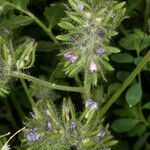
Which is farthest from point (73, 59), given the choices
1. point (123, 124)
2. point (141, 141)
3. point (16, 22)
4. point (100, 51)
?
point (141, 141)

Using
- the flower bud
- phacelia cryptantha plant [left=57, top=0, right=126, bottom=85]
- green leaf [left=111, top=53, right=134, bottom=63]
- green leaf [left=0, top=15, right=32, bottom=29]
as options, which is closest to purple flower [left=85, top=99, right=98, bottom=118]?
phacelia cryptantha plant [left=57, top=0, right=126, bottom=85]

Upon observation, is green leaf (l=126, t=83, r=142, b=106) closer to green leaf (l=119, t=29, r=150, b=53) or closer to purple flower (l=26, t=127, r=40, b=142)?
green leaf (l=119, t=29, r=150, b=53)

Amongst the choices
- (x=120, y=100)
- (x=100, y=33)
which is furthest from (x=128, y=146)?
(x=100, y=33)

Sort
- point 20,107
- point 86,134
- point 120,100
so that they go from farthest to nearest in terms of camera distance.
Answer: point 20,107 → point 120,100 → point 86,134

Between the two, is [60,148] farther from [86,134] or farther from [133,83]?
[133,83]

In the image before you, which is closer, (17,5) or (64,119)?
(64,119)

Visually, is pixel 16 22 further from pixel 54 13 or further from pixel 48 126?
pixel 48 126
